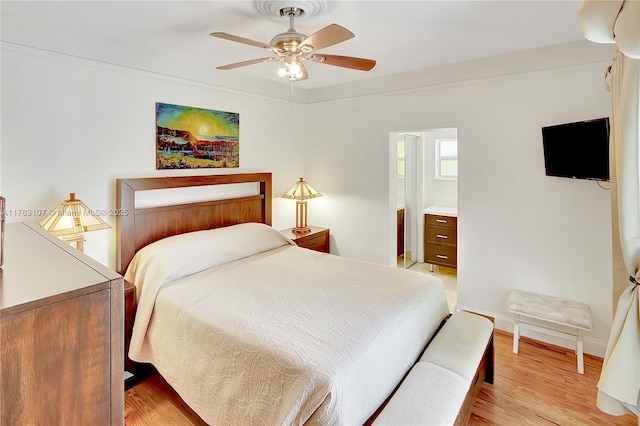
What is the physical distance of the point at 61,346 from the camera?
61 centimetres

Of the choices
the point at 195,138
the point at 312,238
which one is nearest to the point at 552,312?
the point at 312,238

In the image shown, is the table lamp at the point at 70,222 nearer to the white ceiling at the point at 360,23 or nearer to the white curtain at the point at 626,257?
the white ceiling at the point at 360,23

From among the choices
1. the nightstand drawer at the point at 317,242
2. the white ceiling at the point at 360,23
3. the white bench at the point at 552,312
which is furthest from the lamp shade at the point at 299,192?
the white bench at the point at 552,312

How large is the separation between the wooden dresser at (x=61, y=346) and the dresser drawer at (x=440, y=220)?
13.8ft

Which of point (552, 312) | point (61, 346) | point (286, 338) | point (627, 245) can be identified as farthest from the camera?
point (552, 312)

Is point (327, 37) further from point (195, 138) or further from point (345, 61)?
point (195, 138)

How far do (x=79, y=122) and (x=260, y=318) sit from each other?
1.97 meters

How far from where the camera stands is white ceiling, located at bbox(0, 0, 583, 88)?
2.04 meters

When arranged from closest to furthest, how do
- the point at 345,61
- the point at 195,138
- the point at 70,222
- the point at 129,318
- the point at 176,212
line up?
the point at 345,61 < the point at 70,222 < the point at 129,318 < the point at 176,212 < the point at 195,138

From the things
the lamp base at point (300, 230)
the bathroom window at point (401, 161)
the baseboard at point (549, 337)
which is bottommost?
the baseboard at point (549, 337)

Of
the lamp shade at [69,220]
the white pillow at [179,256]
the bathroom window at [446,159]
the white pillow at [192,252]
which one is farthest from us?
the bathroom window at [446,159]

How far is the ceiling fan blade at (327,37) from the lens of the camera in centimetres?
162

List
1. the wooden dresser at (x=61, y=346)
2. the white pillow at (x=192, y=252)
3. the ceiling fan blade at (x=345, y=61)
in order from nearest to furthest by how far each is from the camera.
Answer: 1. the wooden dresser at (x=61, y=346)
2. the ceiling fan blade at (x=345, y=61)
3. the white pillow at (x=192, y=252)

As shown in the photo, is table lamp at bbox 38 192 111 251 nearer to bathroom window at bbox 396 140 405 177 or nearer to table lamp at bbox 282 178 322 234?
table lamp at bbox 282 178 322 234
